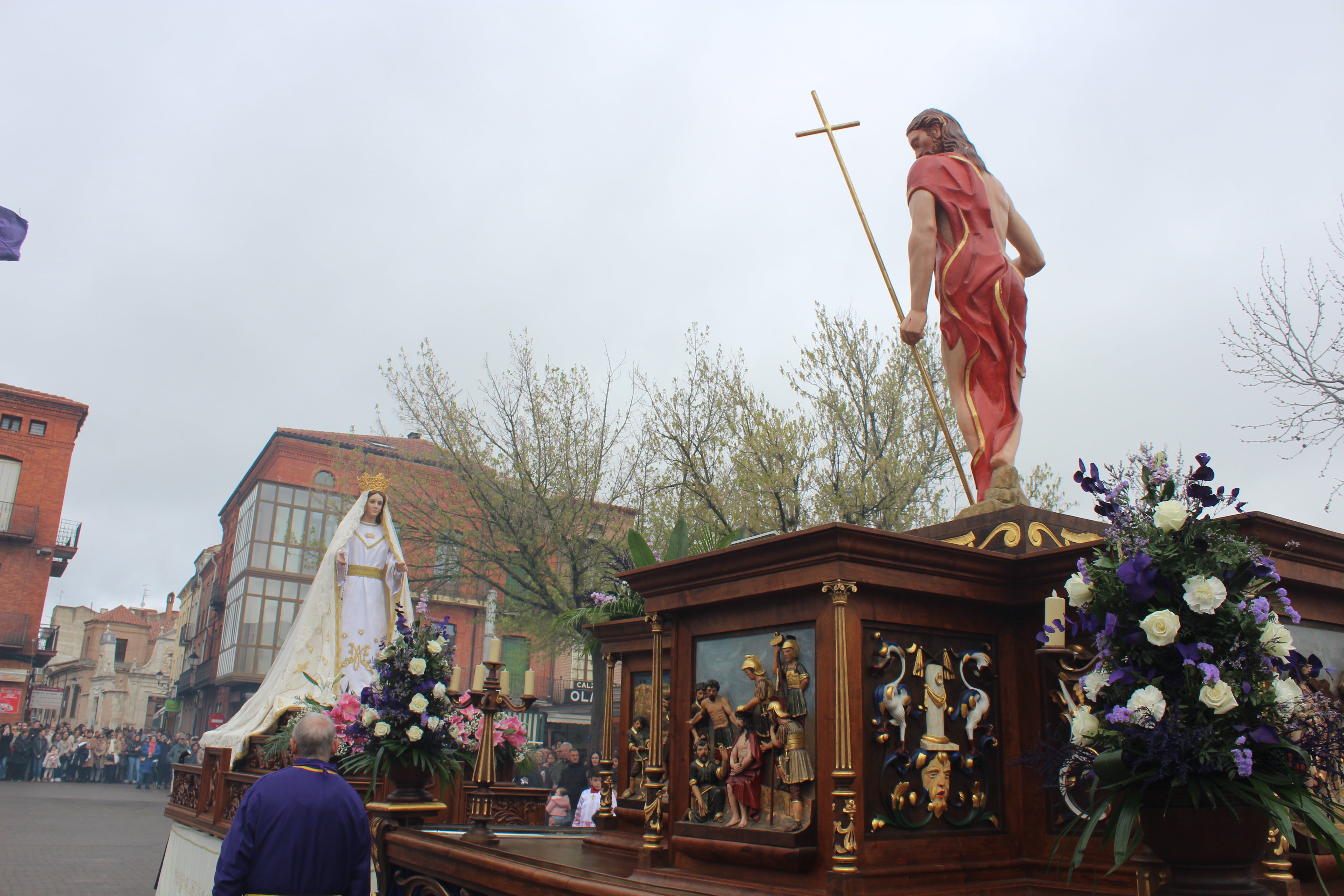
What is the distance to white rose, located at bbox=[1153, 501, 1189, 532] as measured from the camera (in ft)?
9.80

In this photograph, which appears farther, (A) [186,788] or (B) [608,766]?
(A) [186,788]

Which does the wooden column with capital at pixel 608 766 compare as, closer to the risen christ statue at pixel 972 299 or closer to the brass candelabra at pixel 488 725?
the brass candelabra at pixel 488 725

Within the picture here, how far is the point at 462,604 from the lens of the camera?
1592 inches

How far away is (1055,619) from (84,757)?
38293 mm

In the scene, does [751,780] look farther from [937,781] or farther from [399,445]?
[399,445]

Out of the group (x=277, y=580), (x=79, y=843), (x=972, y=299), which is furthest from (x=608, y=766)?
(x=277, y=580)

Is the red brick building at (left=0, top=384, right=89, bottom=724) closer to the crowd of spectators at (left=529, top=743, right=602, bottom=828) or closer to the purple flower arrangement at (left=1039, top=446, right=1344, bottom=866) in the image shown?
the crowd of spectators at (left=529, top=743, right=602, bottom=828)

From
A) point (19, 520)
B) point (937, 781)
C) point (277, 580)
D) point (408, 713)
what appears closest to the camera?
point (937, 781)

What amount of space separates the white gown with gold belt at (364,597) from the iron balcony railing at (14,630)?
3252cm

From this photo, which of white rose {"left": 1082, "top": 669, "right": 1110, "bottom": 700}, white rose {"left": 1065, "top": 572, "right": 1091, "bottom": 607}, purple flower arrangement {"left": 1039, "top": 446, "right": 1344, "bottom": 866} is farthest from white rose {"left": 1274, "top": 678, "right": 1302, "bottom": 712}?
white rose {"left": 1065, "top": 572, "right": 1091, "bottom": 607}

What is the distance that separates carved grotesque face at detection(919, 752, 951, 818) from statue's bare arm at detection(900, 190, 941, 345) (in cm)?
219

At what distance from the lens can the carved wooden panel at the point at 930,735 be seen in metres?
3.88

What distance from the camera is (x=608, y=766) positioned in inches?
316

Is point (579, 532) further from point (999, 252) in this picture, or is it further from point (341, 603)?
point (999, 252)
